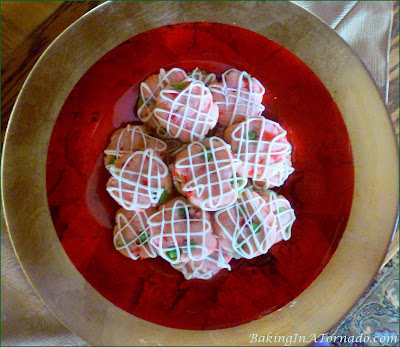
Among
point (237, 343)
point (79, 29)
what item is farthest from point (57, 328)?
point (79, 29)

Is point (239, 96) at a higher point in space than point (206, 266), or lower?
higher

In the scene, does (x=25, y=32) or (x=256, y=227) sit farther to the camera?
(x=25, y=32)

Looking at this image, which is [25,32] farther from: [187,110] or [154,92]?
[187,110]

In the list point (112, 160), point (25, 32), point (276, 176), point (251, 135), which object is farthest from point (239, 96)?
point (25, 32)

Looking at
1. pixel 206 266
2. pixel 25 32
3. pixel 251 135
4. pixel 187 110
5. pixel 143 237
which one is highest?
pixel 25 32

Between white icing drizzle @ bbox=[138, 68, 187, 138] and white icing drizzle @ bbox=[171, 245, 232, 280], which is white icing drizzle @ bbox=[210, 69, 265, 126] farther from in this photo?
white icing drizzle @ bbox=[171, 245, 232, 280]

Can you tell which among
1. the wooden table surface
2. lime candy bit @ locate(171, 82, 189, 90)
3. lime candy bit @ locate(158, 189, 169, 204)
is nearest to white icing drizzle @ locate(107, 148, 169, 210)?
lime candy bit @ locate(158, 189, 169, 204)
